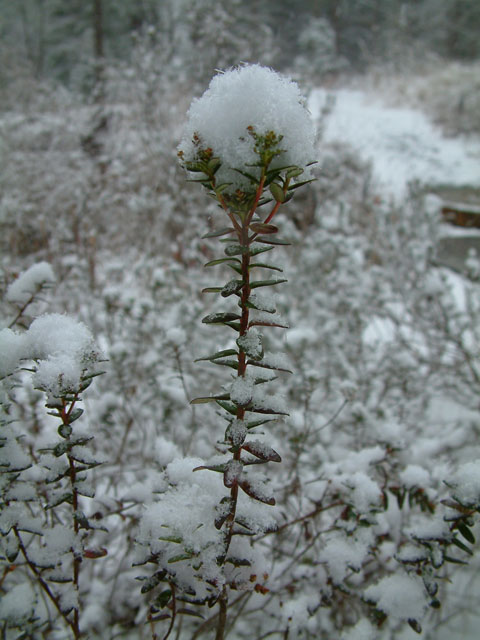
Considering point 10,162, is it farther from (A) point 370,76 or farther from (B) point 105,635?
(A) point 370,76

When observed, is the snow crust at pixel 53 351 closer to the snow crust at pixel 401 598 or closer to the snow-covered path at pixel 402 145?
the snow crust at pixel 401 598

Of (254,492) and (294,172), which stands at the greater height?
(294,172)

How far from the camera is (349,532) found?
1188 mm

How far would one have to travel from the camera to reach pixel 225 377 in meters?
2.97

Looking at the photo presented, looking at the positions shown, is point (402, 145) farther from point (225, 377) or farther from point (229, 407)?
point (229, 407)

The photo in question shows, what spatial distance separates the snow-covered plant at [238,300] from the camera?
70 cm

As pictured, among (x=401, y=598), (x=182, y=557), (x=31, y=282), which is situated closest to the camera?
(x=182, y=557)

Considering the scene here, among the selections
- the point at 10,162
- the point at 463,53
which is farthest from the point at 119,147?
the point at 463,53

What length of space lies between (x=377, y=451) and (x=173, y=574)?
0.85 meters

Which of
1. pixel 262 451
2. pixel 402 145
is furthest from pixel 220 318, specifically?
pixel 402 145

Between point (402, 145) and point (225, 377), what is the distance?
928cm

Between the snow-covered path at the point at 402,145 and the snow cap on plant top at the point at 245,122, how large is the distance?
6.90 metres

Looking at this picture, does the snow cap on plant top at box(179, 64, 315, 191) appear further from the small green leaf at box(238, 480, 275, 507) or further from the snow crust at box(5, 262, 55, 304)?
the snow crust at box(5, 262, 55, 304)

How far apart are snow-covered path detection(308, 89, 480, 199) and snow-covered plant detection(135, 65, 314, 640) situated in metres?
6.92
